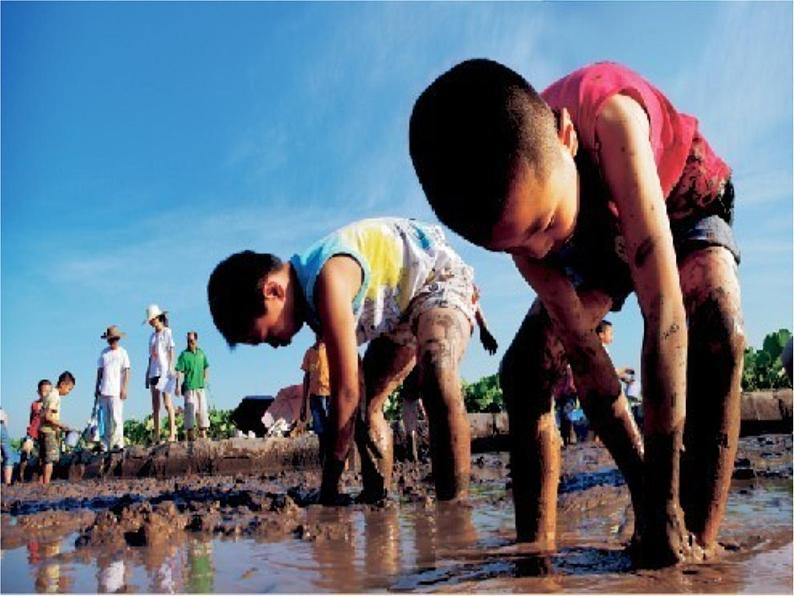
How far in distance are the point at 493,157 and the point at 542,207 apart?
17cm

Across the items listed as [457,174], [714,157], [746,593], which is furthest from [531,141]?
[746,593]

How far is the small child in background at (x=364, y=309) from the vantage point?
3.42 meters

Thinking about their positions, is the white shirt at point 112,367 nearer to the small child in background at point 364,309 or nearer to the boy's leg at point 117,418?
the boy's leg at point 117,418

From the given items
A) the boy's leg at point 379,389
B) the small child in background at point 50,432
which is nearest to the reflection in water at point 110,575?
the boy's leg at point 379,389

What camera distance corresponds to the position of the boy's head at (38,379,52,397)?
848 cm

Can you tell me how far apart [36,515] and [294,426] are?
707cm

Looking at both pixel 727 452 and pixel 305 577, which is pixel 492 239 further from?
pixel 305 577

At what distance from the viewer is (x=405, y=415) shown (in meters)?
6.64

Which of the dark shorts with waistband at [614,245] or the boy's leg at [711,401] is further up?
the dark shorts with waistband at [614,245]

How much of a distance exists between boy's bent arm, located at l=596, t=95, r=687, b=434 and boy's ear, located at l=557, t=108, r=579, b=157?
0.06m

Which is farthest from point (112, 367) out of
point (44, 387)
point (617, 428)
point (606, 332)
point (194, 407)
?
point (617, 428)

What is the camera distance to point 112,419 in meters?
8.83

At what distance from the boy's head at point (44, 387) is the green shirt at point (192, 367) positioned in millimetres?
1404

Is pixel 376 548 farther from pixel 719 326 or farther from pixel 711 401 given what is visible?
pixel 719 326
